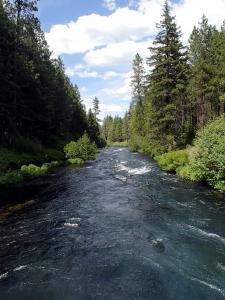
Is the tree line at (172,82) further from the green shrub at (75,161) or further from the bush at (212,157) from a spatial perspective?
the bush at (212,157)

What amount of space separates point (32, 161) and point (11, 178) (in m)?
9.62

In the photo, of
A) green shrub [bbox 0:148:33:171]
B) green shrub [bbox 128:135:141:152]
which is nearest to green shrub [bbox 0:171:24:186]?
green shrub [bbox 0:148:33:171]

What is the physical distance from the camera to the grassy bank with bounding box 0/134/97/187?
2617cm

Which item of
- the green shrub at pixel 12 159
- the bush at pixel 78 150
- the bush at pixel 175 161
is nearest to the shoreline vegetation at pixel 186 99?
the bush at pixel 175 161

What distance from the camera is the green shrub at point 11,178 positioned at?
81.0 ft

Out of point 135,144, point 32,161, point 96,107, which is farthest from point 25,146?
point 96,107

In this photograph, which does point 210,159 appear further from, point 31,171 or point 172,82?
point 172,82

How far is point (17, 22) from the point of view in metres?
36.2

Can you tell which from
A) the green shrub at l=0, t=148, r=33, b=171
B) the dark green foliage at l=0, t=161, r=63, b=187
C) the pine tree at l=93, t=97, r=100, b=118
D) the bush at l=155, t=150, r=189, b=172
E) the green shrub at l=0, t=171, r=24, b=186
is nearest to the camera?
the green shrub at l=0, t=171, r=24, b=186

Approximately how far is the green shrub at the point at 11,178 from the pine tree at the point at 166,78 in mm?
19845

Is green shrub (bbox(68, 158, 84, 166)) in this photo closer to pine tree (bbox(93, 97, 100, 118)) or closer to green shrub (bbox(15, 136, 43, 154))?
green shrub (bbox(15, 136, 43, 154))

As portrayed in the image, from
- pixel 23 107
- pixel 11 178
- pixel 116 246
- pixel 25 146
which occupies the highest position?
pixel 23 107

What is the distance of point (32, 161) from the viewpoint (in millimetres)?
35000

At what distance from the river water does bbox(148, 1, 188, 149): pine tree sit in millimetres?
19625
